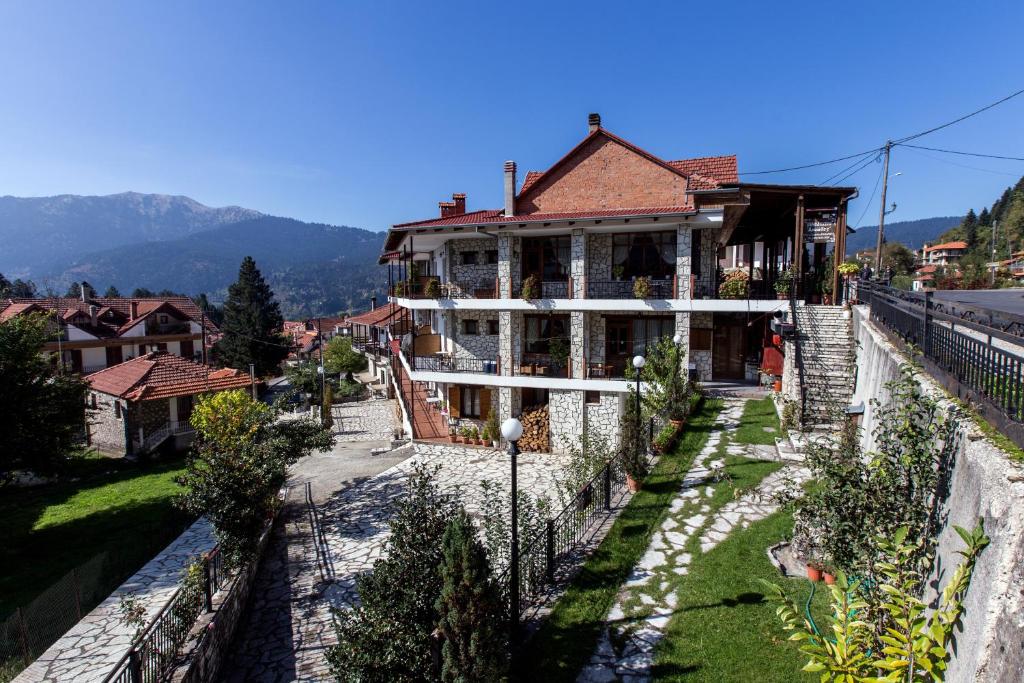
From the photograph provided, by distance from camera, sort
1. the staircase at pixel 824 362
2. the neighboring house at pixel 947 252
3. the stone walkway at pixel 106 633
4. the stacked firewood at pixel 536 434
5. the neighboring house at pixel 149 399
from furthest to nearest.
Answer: the neighboring house at pixel 947 252, the neighboring house at pixel 149 399, the stacked firewood at pixel 536 434, the staircase at pixel 824 362, the stone walkway at pixel 106 633

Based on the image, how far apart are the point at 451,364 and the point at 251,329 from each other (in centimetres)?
3492

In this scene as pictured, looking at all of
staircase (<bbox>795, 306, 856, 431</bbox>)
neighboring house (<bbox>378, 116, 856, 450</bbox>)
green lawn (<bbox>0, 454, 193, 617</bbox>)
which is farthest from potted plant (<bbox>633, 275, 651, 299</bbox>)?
green lawn (<bbox>0, 454, 193, 617</bbox>)

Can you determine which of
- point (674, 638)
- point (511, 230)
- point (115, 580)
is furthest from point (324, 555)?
point (511, 230)

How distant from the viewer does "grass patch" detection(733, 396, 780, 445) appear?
1366 cm

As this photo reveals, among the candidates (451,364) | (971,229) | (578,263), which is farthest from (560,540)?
(971,229)

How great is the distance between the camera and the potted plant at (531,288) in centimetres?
1900

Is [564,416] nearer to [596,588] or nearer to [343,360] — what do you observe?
[596,588]

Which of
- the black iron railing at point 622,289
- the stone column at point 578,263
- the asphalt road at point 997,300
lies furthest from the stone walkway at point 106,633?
the asphalt road at point 997,300

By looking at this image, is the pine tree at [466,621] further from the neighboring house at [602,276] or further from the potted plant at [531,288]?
the potted plant at [531,288]

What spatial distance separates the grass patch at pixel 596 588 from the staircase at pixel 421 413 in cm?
1161

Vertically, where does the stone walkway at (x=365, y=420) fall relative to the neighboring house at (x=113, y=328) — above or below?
below

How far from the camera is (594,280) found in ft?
65.3

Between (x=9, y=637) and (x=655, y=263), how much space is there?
1916 centimetres

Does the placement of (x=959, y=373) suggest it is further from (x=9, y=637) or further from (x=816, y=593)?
(x=9, y=637)
